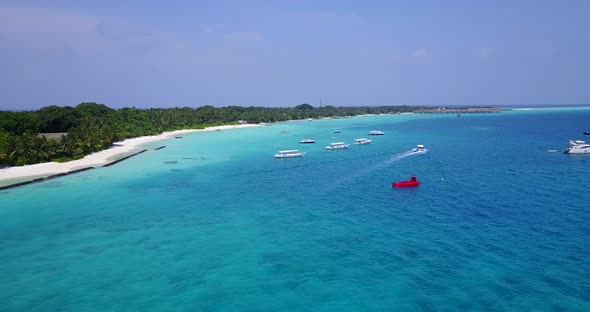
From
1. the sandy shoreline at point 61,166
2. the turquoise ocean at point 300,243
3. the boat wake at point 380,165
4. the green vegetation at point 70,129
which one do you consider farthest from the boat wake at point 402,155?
the green vegetation at point 70,129

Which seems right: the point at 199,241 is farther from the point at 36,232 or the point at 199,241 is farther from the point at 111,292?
the point at 36,232

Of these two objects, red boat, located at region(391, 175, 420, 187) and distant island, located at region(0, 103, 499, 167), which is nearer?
red boat, located at region(391, 175, 420, 187)

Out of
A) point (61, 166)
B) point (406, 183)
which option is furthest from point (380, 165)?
point (61, 166)

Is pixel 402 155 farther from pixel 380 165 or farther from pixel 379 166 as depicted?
pixel 379 166

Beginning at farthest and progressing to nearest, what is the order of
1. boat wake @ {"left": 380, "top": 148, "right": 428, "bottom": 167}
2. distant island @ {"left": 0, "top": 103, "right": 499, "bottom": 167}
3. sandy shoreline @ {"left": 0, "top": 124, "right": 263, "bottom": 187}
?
boat wake @ {"left": 380, "top": 148, "right": 428, "bottom": 167}, distant island @ {"left": 0, "top": 103, "right": 499, "bottom": 167}, sandy shoreline @ {"left": 0, "top": 124, "right": 263, "bottom": 187}

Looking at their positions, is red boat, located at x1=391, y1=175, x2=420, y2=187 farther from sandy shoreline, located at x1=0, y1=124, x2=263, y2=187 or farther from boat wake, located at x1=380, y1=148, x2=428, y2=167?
sandy shoreline, located at x1=0, y1=124, x2=263, y2=187

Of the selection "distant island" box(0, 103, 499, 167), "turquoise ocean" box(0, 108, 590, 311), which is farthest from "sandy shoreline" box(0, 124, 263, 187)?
"turquoise ocean" box(0, 108, 590, 311)

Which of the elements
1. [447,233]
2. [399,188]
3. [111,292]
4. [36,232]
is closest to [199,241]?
[111,292]

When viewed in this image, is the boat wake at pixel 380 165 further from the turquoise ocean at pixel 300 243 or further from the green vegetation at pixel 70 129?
the green vegetation at pixel 70 129
